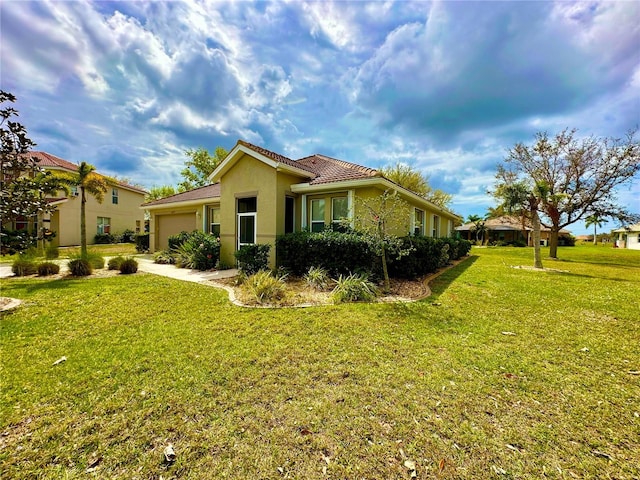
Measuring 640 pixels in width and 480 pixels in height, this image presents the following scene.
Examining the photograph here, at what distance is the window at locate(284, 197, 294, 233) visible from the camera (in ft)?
37.7

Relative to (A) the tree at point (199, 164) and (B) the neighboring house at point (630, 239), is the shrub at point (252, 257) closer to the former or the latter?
(A) the tree at point (199, 164)

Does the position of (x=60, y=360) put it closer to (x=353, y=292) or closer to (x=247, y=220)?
(x=353, y=292)

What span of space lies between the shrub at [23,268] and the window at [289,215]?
992 centimetres

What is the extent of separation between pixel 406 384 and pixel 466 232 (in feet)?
157

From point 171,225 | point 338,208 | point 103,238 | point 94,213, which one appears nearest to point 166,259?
point 171,225

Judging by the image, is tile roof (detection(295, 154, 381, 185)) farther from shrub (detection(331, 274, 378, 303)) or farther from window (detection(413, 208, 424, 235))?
window (detection(413, 208, 424, 235))

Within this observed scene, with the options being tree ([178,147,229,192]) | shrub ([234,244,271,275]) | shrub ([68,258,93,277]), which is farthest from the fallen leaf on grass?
tree ([178,147,229,192])

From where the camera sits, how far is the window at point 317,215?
37.0ft

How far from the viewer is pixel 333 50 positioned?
37.1ft

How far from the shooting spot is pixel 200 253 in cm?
1208

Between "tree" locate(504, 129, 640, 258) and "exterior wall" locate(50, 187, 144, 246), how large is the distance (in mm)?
36519

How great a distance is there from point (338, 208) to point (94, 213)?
27.2 meters

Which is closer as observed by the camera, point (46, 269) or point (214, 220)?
point (46, 269)

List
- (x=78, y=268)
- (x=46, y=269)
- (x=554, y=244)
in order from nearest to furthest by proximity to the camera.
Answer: (x=46, y=269) → (x=78, y=268) → (x=554, y=244)
